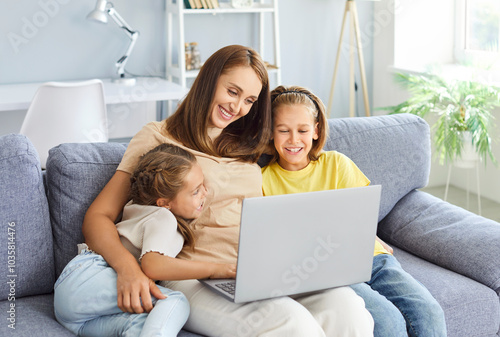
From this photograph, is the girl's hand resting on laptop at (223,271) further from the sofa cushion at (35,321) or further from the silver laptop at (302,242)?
the sofa cushion at (35,321)

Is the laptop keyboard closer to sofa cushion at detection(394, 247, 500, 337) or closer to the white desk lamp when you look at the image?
→ sofa cushion at detection(394, 247, 500, 337)

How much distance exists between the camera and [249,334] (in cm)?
136

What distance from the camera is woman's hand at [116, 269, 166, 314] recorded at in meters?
1.39

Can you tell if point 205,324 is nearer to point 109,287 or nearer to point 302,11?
point 109,287

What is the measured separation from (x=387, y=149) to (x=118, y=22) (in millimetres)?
2132

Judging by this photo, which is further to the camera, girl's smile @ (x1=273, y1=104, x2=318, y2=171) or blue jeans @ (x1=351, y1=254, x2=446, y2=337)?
girl's smile @ (x1=273, y1=104, x2=318, y2=171)

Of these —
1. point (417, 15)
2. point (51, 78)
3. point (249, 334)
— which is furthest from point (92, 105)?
point (417, 15)

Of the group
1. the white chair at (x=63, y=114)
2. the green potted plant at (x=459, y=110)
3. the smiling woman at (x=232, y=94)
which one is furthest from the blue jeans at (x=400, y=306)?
the white chair at (x=63, y=114)

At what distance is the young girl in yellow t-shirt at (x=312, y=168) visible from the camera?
1.62 metres

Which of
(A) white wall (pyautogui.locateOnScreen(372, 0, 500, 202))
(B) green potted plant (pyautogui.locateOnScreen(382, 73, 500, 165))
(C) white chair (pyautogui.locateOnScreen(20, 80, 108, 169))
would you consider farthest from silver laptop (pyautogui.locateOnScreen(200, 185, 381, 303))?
(A) white wall (pyautogui.locateOnScreen(372, 0, 500, 202))

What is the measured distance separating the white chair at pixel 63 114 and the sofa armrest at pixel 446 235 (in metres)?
1.53

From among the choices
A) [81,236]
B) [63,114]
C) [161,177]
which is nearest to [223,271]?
[161,177]

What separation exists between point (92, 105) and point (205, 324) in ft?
5.86

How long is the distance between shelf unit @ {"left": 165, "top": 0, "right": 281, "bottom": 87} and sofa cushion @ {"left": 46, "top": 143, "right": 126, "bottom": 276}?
2.05m
